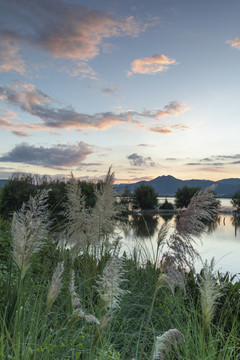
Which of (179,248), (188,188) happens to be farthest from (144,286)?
(188,188)

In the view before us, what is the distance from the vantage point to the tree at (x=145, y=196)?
53.2 metres

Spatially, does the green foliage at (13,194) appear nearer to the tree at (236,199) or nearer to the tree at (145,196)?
the tree at (145,196)

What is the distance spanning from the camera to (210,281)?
7.37 ft

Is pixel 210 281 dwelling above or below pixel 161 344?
above

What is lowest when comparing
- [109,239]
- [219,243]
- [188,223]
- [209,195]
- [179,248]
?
[219,243]

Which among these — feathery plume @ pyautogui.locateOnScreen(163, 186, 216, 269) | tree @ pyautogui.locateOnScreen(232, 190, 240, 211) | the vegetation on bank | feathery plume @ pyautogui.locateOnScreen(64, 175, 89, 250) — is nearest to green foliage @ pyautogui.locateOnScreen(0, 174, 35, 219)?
the vegetation on bank

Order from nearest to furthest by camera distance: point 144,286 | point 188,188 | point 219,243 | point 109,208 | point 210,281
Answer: point 210,281
point 144,286
point 109,208
point 219,243
point 188,188

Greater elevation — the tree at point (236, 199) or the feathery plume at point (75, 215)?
the feathery plume at point (75, 215)

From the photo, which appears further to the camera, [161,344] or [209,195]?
[209,195]

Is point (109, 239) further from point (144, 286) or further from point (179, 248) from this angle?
point (179, 248)

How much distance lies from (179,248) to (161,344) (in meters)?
1.69

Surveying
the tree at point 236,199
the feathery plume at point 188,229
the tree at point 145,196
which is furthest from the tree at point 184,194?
the feathery plume at point 188,229

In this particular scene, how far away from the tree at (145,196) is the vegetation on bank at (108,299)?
45.8 metres

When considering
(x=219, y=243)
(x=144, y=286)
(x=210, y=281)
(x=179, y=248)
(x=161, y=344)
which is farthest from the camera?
(x=219, y=243)
